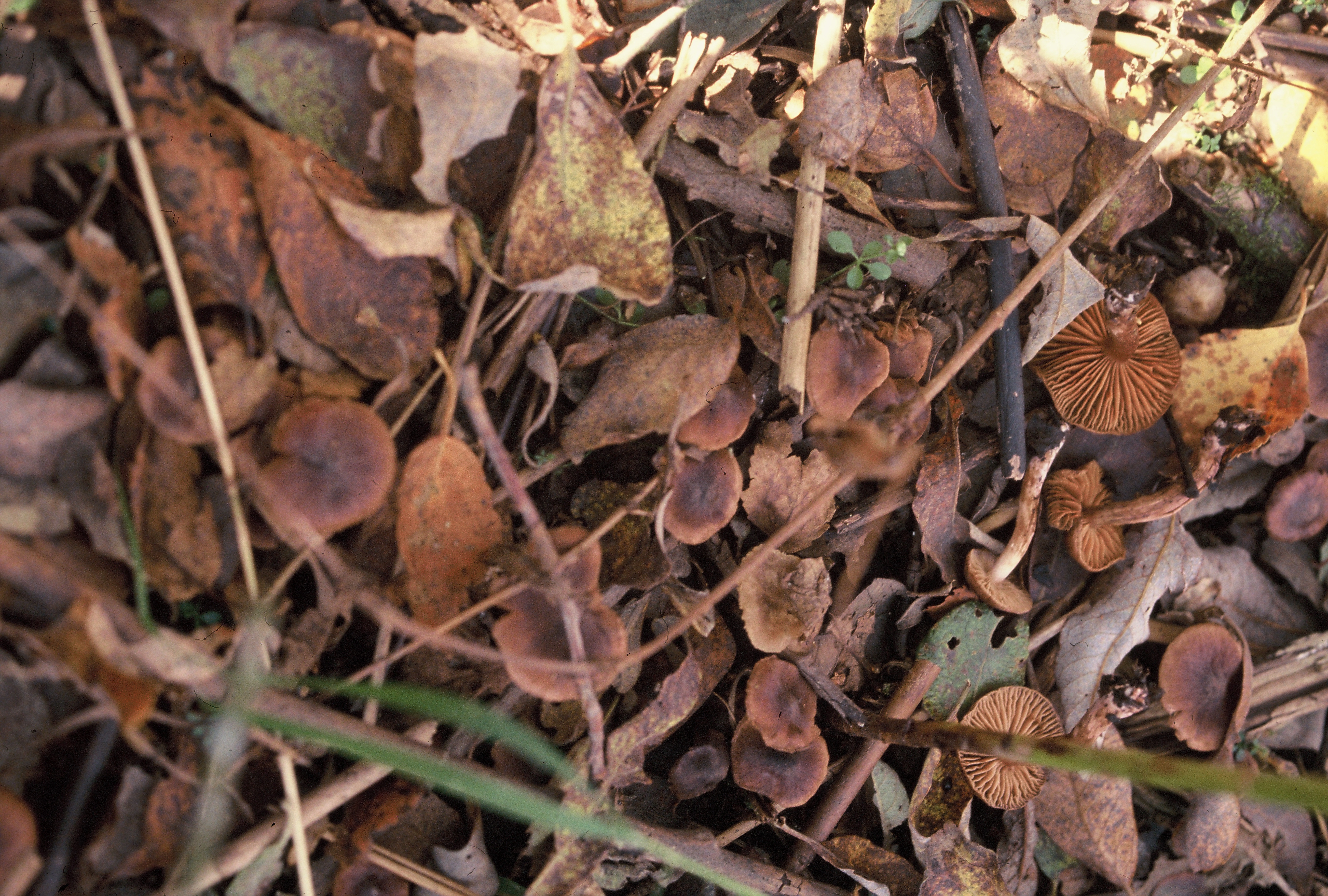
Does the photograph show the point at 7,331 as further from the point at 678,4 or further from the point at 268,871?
the point at 678,4

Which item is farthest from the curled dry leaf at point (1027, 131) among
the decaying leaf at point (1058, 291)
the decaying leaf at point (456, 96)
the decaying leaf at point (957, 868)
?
the decaying leaf at point (957, 868)

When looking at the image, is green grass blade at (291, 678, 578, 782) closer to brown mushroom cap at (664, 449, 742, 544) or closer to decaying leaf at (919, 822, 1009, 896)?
brown mushroom cap at (664, 449, 742, 544)

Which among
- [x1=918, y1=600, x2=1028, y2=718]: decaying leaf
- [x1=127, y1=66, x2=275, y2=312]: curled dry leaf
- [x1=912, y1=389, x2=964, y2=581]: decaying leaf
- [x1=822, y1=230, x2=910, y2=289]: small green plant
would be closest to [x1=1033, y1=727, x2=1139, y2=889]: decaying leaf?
[x1=918, y1=600, x2=1028, y2=718]: decaying leaf

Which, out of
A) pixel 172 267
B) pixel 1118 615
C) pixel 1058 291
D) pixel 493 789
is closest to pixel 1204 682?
pixel 1118 615

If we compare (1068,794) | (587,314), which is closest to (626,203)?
(587,314)

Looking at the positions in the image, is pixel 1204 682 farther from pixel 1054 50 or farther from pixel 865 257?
pixel 1054 50

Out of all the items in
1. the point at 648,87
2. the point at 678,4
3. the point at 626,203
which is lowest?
the point at 626,203

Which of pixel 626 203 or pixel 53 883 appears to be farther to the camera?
pixel 626 203
